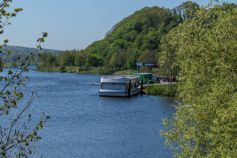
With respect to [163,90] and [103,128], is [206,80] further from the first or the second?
[163,90]

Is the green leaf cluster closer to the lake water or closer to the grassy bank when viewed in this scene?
the lake water

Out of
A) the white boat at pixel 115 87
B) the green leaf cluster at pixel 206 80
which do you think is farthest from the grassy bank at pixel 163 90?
the green leaf cluster at pixel 206 80

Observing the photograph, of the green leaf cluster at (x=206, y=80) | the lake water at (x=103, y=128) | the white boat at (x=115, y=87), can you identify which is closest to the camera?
the green leaf cluster at (x=206, y=80)

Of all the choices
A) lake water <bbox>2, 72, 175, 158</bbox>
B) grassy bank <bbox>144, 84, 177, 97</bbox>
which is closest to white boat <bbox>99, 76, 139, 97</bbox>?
grassy bank <bbox>144, 84, 177, 97</bbox>

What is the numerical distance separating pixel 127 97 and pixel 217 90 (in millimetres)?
80267

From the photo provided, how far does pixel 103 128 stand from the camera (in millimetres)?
54188

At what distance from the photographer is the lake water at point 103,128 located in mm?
39875

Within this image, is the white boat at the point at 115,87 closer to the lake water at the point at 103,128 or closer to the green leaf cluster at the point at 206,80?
the lake water at the point at 103,128

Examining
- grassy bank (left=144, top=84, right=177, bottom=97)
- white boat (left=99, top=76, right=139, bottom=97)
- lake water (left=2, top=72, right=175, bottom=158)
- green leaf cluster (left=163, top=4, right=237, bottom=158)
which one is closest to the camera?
green leaf cluster (left=163, top=4, right=237, bottom=158)

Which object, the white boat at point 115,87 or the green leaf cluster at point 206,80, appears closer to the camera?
the green leaf cluster at point 206,80

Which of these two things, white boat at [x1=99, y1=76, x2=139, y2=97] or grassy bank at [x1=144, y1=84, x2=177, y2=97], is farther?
white boat at [x1=99, y1=76, x2=139, y2=97]

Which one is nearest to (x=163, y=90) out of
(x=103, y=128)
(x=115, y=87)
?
(x=115, y=87)

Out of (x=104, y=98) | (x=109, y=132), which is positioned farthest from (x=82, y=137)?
(x=104, y=98)

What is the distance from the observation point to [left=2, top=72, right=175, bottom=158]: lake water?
39.9 m
